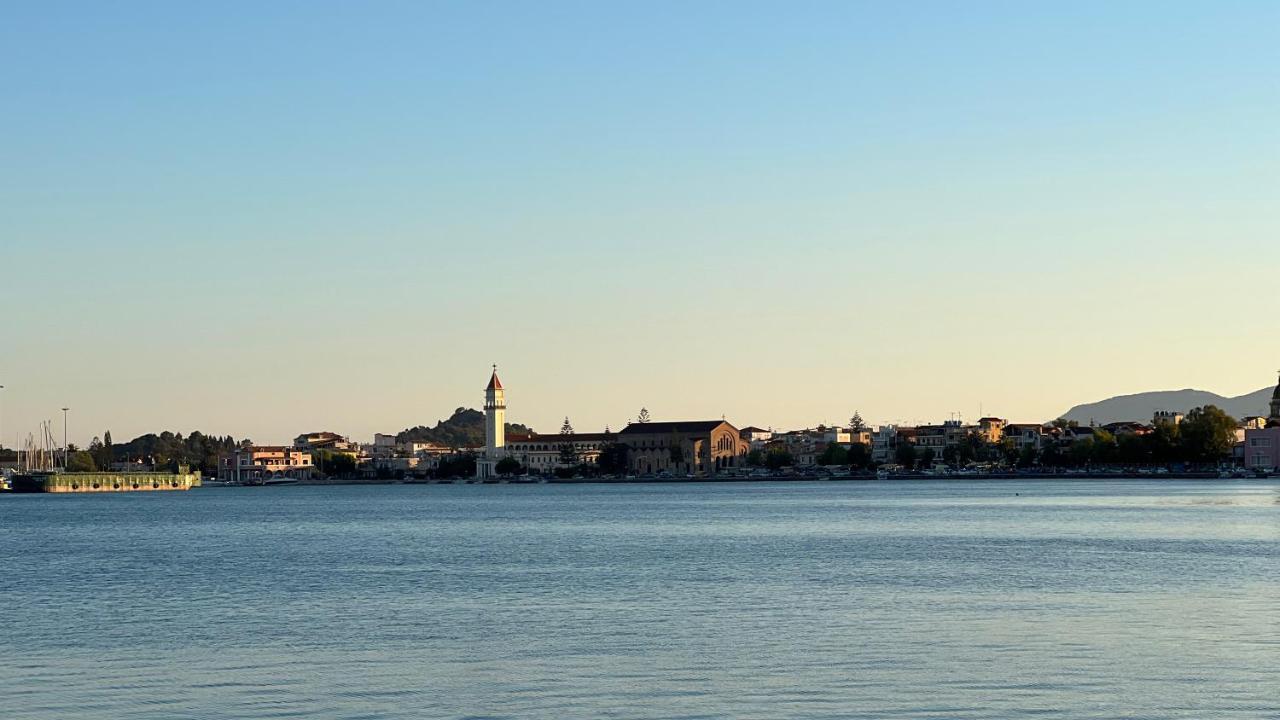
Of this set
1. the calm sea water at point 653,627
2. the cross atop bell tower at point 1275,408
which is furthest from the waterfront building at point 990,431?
the calm sea water at point 653,627

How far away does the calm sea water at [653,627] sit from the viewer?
1920 cm

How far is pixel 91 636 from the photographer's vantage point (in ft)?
86.0

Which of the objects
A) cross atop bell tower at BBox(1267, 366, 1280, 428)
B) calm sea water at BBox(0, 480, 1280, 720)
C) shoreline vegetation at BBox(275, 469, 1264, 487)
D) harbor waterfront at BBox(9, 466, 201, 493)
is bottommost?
calm sea water at BBox(0, 480, 1280, 720)

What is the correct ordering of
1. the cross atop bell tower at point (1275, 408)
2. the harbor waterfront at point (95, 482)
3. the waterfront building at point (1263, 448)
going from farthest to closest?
the cross atop bell tower at point (1275, 408)
the harbor waterfront at point (95, 482)
the waterfront building at point (1263, 448)

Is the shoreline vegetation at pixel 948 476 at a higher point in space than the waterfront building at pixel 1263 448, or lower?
lower

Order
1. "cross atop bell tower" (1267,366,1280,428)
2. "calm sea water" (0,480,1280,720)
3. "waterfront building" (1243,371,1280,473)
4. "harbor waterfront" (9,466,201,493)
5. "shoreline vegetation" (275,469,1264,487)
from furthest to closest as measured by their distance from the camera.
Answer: "cross atop bell tower" (1267,366,1280,428) < "harbor waterfront" (9,466,201,493) < "waterfront building" (1243,371,1280,473) < "shoreline vegetation" (275,469,1264,487) < "calm sea water" (0,480,1280,720)

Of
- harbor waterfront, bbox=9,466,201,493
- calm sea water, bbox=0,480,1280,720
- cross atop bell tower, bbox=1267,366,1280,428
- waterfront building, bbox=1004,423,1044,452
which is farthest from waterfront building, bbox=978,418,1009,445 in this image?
calm sea water, bbox=0,480,1280,720

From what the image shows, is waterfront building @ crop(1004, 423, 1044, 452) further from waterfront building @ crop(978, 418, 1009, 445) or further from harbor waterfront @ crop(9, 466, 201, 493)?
harbor waterfront @ crop(9, 466, 201, 493)

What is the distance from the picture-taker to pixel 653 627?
26.5 metres

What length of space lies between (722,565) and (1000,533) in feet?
64.0

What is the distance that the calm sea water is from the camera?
63.0ft

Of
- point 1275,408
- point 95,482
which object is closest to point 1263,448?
point 1275,408

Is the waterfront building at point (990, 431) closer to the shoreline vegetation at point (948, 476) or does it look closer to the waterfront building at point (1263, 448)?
the shoreline vegetation at point (948, 476)

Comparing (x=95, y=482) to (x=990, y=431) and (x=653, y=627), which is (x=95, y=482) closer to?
(x=990, y=431)
